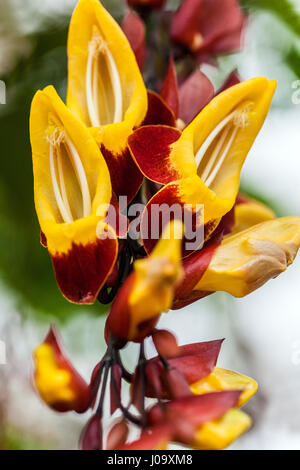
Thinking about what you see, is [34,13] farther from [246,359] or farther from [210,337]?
[246,359]

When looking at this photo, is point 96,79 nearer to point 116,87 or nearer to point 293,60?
point 116,87

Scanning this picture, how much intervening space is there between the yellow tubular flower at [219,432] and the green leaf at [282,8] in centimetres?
82

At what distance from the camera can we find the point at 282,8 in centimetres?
109

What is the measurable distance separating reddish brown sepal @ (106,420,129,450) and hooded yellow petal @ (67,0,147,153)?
1.08 feet

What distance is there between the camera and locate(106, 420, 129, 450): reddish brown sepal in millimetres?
557

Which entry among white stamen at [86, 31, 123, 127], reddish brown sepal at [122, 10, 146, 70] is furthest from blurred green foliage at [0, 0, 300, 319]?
white stamen at [86, 31, 123, 127]

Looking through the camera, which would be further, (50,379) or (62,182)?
(62,182)

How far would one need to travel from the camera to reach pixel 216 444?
50 centimetres

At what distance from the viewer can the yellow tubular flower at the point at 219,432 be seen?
50cm

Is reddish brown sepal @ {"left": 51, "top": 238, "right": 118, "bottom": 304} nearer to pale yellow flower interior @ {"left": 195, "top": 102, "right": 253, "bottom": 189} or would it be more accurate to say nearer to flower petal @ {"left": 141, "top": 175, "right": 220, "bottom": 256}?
flower petal @ {"left": 141, "top": 175, "right": 220, "bottom": 256}

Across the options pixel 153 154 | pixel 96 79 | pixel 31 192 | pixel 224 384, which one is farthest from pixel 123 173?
pixel 31 192

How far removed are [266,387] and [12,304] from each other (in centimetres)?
64

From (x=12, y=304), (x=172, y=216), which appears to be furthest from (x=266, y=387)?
(x=172, y=216)

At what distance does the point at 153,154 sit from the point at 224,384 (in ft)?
0.82
